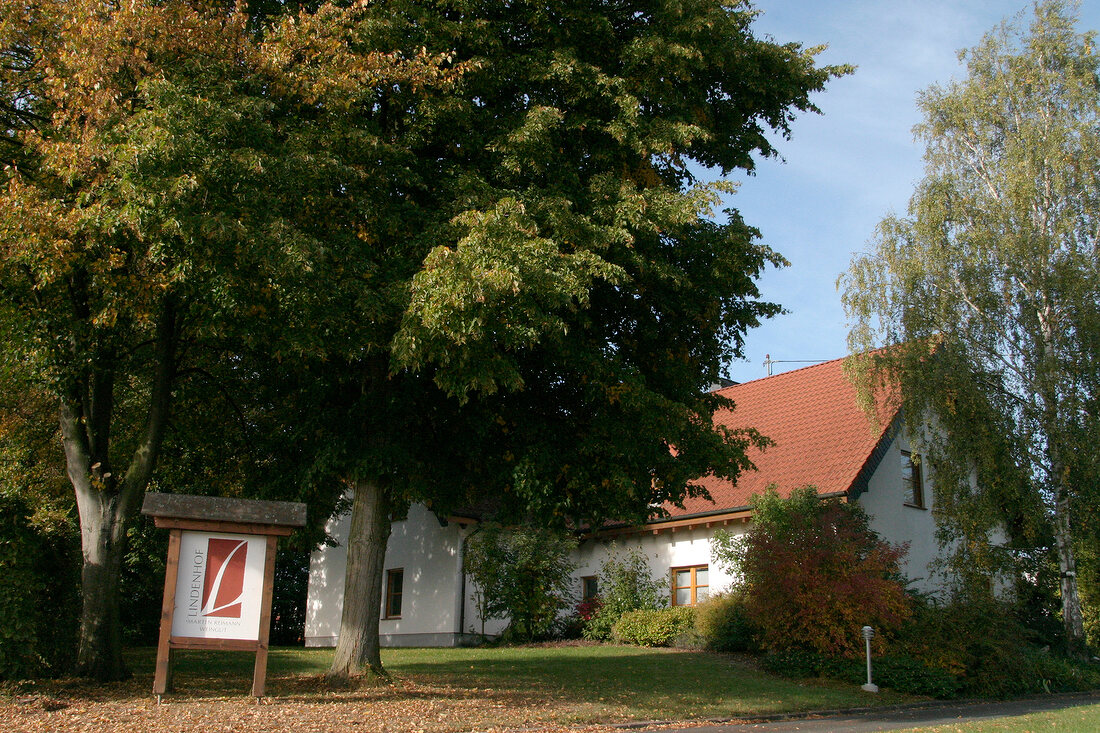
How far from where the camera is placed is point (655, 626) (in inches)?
821

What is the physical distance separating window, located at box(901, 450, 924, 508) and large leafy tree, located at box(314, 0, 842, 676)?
10.8 m

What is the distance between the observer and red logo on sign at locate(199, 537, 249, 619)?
34.0 ft

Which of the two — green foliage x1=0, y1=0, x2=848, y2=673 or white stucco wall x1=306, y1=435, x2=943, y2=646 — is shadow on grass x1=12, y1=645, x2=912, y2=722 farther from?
white stucco wall x1=306, y1=435, x2=943, y2=646

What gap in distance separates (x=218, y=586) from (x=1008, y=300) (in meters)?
18.9

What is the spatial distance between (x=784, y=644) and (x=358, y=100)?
1222 centimetres

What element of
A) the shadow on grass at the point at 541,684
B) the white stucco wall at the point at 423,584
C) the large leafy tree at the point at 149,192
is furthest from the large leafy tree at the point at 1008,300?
the large leafy tree at the point at 149,192

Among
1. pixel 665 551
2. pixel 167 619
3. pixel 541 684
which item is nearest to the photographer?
pixel 167 619

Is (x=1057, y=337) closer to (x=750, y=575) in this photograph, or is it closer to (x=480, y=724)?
(x=750, y=575)

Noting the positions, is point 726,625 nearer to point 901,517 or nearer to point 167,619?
point 901,517

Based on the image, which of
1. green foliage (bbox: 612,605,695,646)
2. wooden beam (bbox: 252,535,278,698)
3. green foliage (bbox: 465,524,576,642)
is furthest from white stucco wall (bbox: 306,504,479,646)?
wooden beam (bbox: 252,535,278,698)

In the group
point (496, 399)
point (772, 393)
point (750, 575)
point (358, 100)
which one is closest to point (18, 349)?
point (358, 100)

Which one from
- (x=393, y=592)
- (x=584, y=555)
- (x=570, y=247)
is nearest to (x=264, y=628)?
(x=570, y=247)

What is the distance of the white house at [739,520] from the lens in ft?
72.4

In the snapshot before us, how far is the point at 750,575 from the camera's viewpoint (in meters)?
17.4
